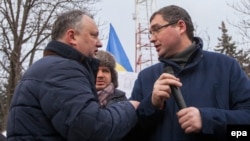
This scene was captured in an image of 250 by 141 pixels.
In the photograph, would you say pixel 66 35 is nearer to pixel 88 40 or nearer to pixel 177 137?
pixel 88 40

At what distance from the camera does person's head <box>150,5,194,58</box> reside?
3.14 metres

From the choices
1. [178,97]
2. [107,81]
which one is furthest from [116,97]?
[178,97]

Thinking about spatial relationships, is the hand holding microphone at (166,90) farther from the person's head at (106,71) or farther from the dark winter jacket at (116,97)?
the person's head at (106,71)

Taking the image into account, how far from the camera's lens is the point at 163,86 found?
2.71 metres

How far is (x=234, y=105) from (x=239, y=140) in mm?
283

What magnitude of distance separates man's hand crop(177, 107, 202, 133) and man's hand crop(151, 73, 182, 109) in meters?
0.14

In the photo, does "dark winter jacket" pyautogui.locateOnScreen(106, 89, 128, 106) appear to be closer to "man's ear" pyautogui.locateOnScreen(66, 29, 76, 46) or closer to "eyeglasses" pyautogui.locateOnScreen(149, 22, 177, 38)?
"eyeglasses" pyautogui.locateOnScreen(149, 22, 177, 38)

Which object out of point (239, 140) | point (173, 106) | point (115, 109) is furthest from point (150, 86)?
point (239, 140)

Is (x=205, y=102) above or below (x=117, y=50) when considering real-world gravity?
below

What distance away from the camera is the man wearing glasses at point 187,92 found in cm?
272

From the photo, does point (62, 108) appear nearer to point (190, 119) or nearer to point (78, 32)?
point (78, 32)

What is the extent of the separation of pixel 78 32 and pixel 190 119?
816mm

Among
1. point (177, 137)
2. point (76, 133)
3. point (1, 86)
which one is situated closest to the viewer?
point (76, 133)

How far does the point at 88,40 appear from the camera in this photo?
288cm
